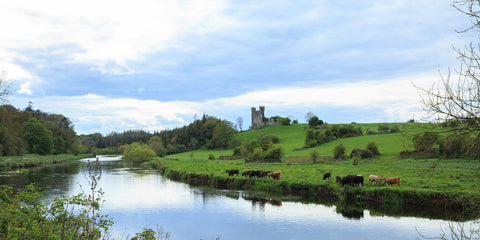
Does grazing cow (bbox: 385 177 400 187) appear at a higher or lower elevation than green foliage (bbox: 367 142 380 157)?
lower

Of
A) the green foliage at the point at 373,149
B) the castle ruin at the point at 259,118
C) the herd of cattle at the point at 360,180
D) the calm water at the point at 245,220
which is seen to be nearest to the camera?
the calm water at the point at 245,220

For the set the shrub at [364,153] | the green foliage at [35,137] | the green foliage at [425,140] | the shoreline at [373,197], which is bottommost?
the shoreline at [373,197]

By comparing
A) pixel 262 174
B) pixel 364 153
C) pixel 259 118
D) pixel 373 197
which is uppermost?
pixel 259 118

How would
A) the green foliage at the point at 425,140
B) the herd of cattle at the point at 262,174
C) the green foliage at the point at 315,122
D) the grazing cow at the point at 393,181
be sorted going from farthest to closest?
the green foliage at the point at 315,122 → the herd of cattle at the point at 262,174 → the grazing cow at the point at 393,181 → the green foliage at the point at 425,140

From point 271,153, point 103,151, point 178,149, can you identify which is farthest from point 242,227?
point 103,151

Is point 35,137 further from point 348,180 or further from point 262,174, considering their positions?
point 348,180

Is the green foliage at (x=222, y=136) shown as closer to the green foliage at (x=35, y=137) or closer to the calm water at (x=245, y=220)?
the green foliage at (x=35, y=137)

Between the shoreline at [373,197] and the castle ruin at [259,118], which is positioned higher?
the castle ruin at [259,118]

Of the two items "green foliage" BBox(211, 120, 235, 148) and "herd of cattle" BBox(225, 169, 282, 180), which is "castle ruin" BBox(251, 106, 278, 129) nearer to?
"green foliage" BBox(211, 120, 235, 148)

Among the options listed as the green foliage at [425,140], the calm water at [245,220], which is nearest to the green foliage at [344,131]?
the calm water at [245,220]

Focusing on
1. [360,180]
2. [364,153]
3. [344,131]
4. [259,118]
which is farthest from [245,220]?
[259,118]

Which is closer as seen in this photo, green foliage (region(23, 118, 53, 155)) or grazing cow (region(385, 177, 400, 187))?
grazing cow (region(385, 177, 400, 187))

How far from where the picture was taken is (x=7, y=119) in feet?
227

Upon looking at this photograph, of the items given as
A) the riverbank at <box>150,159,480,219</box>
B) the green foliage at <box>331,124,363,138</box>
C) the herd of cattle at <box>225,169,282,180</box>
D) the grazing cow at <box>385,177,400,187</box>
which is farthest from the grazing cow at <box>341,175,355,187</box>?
the green foliage at <box>331,124,363,138</box>
